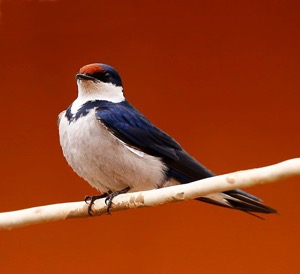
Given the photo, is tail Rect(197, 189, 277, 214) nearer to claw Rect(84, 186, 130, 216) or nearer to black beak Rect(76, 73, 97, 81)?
claw Rect(84, 186, 130, 216)

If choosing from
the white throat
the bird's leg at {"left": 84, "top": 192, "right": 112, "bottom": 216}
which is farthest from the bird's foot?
the white throat

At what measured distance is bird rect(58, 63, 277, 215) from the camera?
1.16 m

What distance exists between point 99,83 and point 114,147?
4.0 inches

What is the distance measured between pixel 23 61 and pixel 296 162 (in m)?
1.06

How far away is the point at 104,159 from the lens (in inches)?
45.6

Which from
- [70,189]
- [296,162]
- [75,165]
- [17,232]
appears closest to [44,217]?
[75,165]

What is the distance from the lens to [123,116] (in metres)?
1.19

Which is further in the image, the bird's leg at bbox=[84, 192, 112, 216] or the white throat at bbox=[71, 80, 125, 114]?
the white throat at bbox=[71, 80, 125, 114]

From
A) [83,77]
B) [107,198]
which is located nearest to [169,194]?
[107,198]

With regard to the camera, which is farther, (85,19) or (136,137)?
(85,19)

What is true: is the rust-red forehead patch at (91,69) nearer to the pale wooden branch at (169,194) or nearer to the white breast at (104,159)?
the white breast at (104,159)

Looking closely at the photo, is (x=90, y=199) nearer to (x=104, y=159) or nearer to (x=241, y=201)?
(x=104, y=159)

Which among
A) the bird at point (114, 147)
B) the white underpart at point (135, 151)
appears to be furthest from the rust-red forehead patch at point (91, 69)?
the white underpart at point (135, 151)

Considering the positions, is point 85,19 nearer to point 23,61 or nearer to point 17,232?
point 23,61
